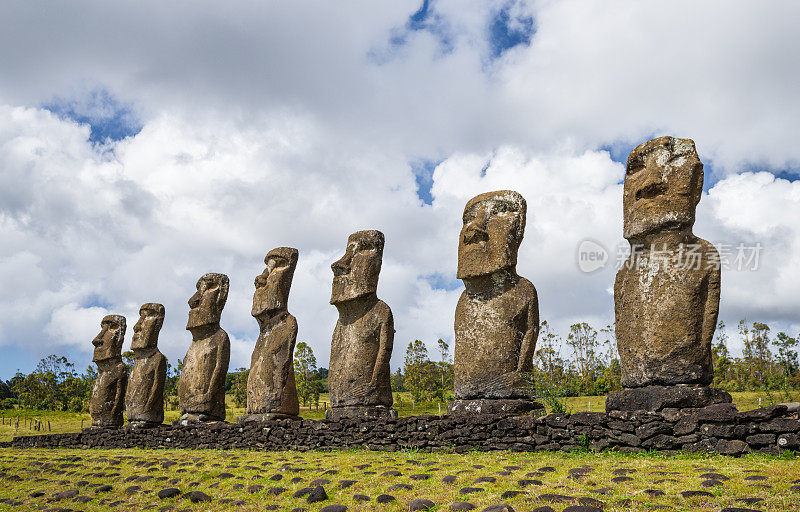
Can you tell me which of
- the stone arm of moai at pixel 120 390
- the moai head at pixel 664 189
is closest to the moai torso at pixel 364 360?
the moai head at pixel 664 189

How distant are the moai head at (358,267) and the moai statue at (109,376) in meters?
9.46

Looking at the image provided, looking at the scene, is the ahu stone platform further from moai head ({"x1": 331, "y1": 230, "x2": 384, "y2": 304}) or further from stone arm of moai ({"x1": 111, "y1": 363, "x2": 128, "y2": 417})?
stone arm of moai ({"x1": 111, "y1": 363, "x2": 128, "y2": 417})

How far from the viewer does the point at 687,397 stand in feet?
29.3

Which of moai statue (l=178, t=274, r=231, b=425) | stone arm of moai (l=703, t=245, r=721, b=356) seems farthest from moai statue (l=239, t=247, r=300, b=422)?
stone arm of moai (l=703, t=245, r=721, b=356)

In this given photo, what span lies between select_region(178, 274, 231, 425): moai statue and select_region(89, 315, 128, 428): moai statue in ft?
11.8

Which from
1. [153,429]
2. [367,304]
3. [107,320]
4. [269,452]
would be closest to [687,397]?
[367,304]

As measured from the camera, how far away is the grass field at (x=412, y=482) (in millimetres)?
6707

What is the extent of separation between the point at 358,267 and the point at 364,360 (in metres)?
1.91

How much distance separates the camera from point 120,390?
19.7 meters

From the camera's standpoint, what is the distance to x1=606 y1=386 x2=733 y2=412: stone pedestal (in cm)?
894

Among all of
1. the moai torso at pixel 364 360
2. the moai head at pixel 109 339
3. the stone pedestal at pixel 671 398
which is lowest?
the stone pedestal at pixel 671 398

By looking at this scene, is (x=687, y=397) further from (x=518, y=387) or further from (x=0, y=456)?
(x=0, y=456)

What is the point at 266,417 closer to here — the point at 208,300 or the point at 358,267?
the point at 358,267

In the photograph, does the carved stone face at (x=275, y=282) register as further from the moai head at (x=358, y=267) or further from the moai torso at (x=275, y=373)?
the moai head at (x=358, y=267)
